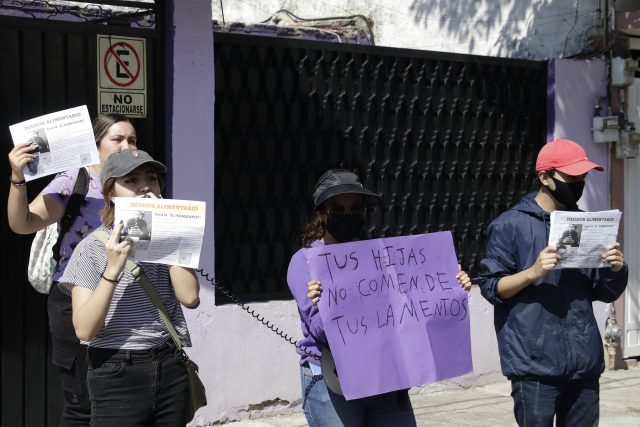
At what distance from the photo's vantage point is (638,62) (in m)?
9.83

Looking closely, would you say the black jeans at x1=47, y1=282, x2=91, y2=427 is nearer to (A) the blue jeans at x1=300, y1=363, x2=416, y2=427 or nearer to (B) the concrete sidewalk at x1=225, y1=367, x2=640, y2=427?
(A) the blue jeans at x1=300, y1=363, x2=416, y2=427

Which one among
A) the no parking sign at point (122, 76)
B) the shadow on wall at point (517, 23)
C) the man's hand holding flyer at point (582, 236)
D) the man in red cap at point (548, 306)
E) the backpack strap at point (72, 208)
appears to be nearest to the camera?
the man's hand holding flyer at point (582, 236)

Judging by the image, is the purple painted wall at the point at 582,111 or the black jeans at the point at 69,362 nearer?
the black jeans at the point at 69,362

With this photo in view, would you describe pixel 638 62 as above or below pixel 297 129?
above

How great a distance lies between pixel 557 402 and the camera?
4836mm

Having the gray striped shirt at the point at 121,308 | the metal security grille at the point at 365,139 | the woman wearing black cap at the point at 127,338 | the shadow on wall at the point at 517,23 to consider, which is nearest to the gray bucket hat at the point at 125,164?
the woman wearing black cap at the point at 127,338

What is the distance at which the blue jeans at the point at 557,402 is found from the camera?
189 inches

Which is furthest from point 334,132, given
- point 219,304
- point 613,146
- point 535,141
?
point 613,146

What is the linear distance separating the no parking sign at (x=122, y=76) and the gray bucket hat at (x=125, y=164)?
9.26 ft

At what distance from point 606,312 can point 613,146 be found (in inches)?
58.1

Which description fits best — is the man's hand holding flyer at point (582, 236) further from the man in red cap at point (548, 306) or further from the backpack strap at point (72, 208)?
the backpack strap at point (72, 208)

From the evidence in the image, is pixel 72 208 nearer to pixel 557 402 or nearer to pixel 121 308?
pixel 121 308

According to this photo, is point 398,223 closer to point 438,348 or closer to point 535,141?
point 535,141

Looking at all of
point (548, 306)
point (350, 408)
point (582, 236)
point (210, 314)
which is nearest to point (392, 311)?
point (350, 408)
